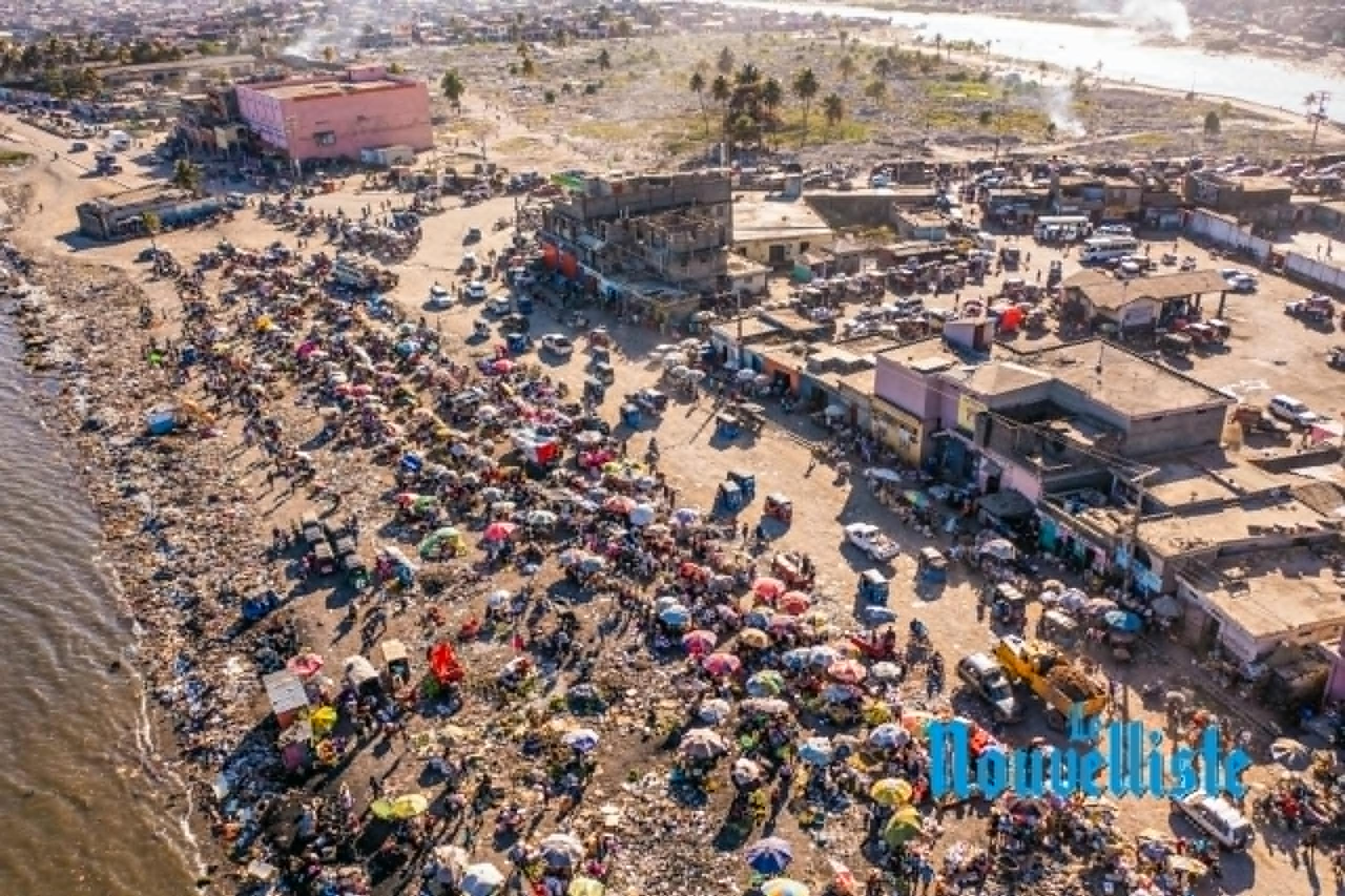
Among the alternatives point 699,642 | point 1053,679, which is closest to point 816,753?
point 699,642

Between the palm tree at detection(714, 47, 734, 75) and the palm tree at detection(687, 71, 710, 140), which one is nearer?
the palm tree at detection(687, 71, 710, 140)

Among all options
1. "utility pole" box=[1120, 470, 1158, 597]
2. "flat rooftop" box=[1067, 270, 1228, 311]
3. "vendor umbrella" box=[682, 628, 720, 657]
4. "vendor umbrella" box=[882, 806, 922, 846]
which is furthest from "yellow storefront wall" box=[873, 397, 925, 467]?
"vendor umbrella" box=[882, 806, 922, 846]

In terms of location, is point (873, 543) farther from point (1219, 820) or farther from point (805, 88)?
point (805, 88)

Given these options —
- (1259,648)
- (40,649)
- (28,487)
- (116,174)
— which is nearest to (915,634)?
(1259,648)

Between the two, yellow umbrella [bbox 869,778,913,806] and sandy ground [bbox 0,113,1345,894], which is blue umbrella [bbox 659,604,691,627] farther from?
yellow umbrella [bbox 869,778,913,806]

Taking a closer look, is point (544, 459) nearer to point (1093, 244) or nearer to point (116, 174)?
point (1093, 244)

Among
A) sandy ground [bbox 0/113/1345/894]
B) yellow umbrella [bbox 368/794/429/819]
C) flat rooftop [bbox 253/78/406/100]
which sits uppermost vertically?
flat rooftop [bbox 253/78/406/100]

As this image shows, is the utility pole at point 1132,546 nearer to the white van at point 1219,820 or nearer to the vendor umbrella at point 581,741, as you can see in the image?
the white van at point 1219,820
